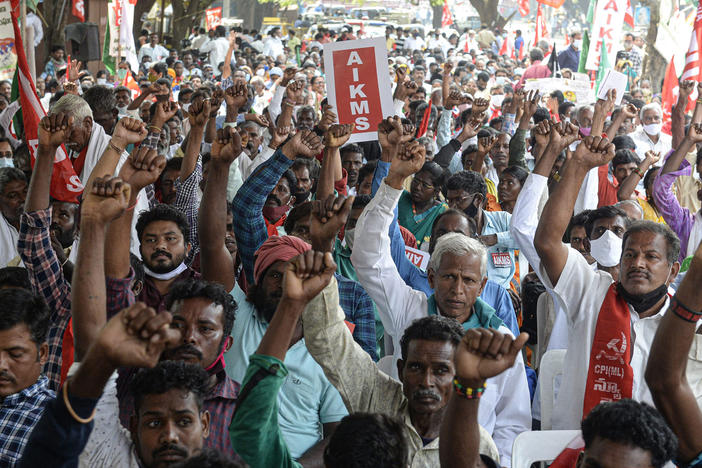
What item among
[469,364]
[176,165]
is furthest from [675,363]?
[176,165]

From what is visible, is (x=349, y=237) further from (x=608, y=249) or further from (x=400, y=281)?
(x=608, y=249)

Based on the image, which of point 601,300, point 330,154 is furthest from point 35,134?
point 601,300

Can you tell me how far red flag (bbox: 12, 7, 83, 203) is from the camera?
15.0 feet

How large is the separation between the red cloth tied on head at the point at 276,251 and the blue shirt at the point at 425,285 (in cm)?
71

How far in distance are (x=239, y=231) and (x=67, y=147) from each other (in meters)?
1.92

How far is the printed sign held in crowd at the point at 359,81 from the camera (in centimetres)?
553

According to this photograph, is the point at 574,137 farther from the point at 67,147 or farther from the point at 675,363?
the point at 67,147

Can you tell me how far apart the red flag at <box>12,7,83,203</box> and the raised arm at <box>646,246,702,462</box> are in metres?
3.27

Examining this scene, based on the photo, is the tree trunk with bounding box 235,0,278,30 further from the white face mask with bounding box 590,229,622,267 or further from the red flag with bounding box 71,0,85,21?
the white face mask with bounding box 590,229,622,267

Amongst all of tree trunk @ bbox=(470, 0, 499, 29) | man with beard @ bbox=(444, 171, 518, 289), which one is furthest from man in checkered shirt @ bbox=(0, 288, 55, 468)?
tree trunk @ bbox=(470, 0, 499, 29)

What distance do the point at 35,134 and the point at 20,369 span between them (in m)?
3.04

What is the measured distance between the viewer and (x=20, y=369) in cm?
272

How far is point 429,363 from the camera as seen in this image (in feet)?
9.39

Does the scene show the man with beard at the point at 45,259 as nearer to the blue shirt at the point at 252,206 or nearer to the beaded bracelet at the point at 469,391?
the blue shirt at the point at 252,206
